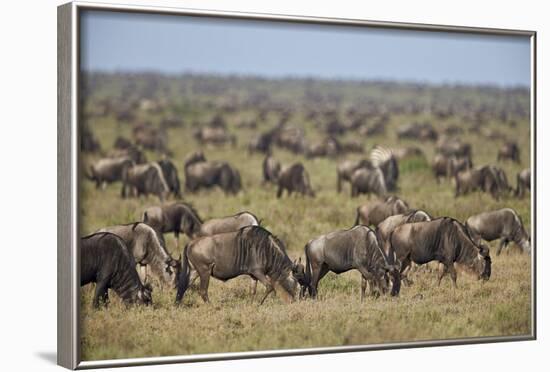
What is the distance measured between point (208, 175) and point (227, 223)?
577 millimetres

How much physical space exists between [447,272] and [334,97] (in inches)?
78.6

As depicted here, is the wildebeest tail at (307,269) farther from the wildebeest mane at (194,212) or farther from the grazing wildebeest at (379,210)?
the wildebeest mane at (194,212)

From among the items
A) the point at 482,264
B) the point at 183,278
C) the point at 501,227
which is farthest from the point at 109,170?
the point at 501,227

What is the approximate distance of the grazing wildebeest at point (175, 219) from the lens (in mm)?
12461

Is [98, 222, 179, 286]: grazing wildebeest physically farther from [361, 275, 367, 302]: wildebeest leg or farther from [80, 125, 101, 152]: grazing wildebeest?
[361, 275, 367, 302]: wildebeest leg

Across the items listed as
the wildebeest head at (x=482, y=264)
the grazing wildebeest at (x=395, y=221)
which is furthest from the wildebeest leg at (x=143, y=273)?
the wildebeest head at (x=482, y=264)

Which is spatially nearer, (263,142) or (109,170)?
(109,170)

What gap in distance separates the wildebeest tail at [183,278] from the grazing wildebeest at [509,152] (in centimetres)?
341

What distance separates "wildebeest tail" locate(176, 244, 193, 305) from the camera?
1230cm

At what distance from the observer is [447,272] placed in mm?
13312

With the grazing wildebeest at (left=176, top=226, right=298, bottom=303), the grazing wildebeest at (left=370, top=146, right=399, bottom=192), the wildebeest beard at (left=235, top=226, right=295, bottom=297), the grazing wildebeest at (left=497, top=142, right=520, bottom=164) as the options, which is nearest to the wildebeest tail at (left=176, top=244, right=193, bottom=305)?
the grazing wildebeest at (left=176, top=226, right=298, bottom=303)

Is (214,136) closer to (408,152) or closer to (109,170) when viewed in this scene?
(109,170)

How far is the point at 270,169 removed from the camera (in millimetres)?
13336

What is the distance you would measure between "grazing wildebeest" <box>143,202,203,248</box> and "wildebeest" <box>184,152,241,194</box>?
0.91 feet
